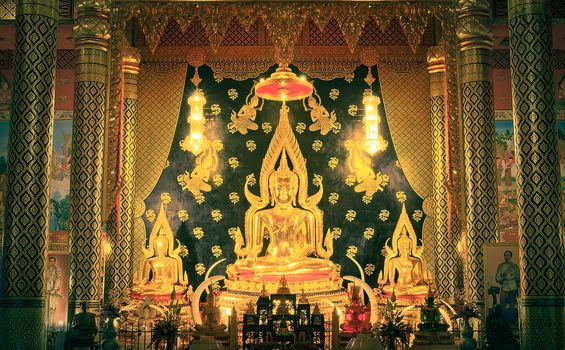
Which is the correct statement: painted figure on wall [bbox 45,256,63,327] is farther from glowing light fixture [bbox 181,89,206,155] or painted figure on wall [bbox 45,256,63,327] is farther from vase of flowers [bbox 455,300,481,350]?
vase of flowers [bbox 455,300,481,350]

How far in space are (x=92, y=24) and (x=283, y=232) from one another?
214 inches

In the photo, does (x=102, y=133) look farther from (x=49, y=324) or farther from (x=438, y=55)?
(x=438, y=55)

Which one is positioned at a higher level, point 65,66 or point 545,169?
point 65,66

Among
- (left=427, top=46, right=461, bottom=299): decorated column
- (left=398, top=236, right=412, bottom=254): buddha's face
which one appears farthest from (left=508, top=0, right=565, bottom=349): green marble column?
(left=398, top=236, right=412, bottom=254): buddha's face

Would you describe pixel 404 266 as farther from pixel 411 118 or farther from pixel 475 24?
pixel 475 24

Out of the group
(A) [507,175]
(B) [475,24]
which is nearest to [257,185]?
(A) [507,175]

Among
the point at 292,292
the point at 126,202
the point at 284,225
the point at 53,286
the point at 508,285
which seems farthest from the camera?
the point at 284,225

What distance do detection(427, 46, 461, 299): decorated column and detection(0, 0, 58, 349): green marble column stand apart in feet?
24.7

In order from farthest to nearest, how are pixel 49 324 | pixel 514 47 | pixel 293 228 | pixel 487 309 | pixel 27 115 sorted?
pixel 293 228
pixel 49 324
pixel 487 309
pixel 514 47
pixel 27 115

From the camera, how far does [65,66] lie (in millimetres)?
16594

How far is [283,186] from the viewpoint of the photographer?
1656cm

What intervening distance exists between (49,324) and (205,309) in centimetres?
244

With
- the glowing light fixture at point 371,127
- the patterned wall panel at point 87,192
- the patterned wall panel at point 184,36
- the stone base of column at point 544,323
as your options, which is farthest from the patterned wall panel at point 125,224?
the stone base of column at point 544,323

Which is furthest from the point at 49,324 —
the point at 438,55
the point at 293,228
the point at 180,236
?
the point at 438,55
